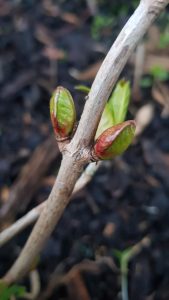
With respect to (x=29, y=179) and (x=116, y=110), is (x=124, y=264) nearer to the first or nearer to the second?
(x=29, y=179)

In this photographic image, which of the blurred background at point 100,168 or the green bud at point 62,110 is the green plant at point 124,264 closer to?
the blurred background at point 100,168

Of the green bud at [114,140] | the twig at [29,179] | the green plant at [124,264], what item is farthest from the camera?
the twig at [29,179]

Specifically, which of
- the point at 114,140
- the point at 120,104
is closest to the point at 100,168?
the point at 120,104

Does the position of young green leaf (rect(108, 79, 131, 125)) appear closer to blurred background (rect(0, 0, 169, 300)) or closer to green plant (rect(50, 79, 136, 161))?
green plant (rect(50, 79, 136, 161))

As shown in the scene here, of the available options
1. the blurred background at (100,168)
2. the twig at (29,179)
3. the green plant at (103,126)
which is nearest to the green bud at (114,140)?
the green plant at (103,126)

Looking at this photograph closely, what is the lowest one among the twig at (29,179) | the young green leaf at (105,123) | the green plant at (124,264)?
the green plant at (124,264)
